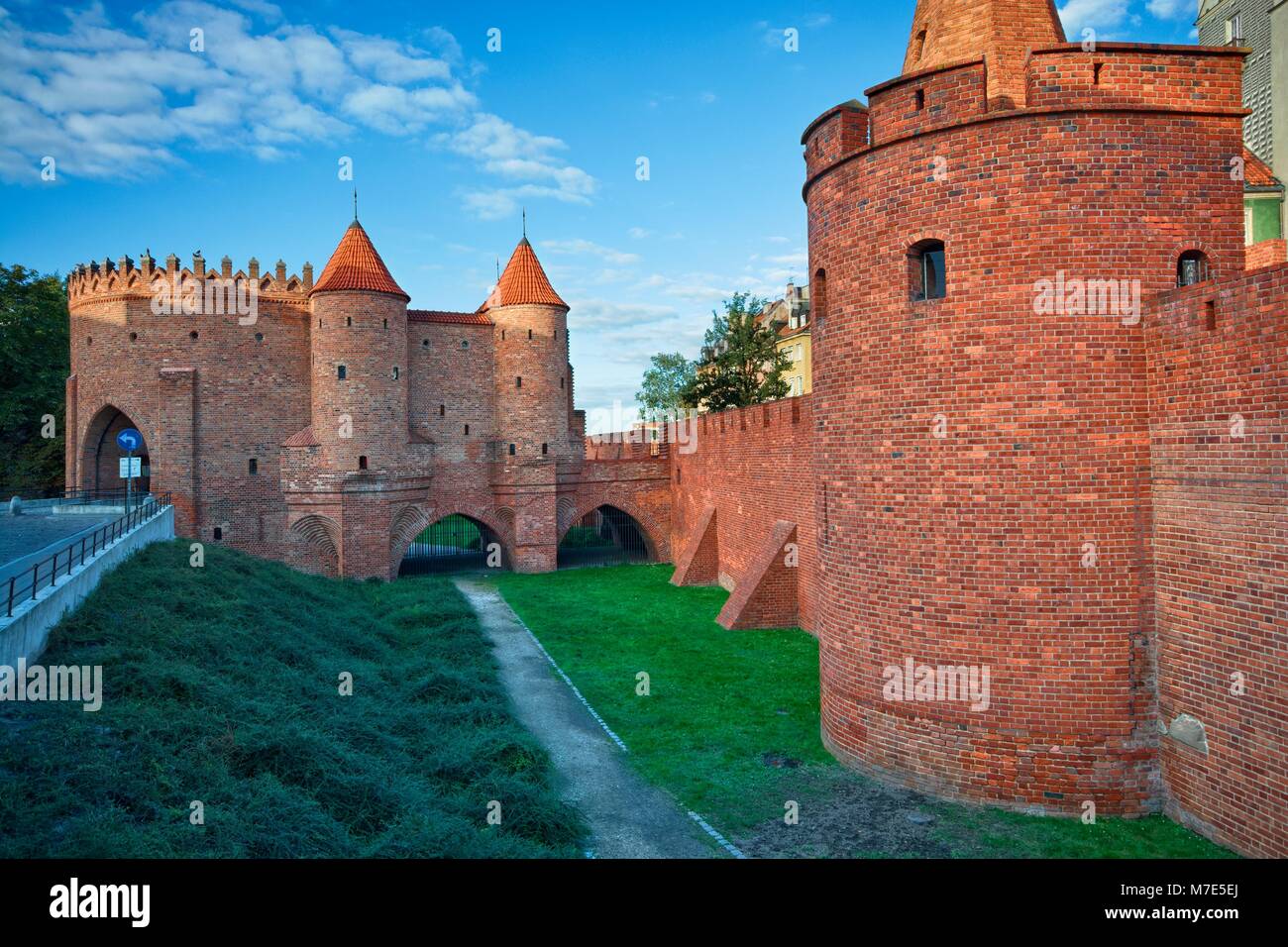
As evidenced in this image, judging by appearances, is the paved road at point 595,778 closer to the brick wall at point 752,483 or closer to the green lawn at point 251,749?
the green lawn at point 251,749

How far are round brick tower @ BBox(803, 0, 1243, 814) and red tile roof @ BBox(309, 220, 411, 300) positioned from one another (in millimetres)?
20875

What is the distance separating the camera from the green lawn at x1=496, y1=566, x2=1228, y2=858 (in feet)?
25.8

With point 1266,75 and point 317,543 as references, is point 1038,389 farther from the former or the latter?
point 317,543

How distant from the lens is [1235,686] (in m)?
7.28

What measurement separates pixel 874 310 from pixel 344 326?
68.8 feet

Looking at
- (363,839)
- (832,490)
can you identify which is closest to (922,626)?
(832,490)

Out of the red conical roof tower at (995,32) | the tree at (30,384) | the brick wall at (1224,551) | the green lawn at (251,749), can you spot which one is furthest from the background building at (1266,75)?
the tree at (30,384)

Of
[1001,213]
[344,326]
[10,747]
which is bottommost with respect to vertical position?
[10,747]

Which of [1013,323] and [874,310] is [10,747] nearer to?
[874,310]

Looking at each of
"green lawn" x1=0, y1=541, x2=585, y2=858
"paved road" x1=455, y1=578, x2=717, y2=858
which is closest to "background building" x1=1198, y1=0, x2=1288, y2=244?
"paved road" x1=455, y1=578, x2=717, y2=858

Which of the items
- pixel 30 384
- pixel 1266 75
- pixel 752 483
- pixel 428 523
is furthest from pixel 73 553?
pixel 1266 75

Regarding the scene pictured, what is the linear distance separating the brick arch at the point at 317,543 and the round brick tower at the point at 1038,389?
2147 centimetres

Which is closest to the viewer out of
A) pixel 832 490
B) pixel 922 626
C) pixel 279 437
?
pixel 922 626

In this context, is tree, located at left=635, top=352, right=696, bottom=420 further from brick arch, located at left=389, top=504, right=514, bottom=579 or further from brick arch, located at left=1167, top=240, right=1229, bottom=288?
brick arch, located at left=1167, top=240, right=1229, bottom=288
